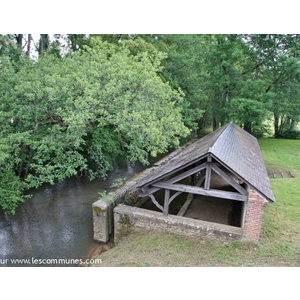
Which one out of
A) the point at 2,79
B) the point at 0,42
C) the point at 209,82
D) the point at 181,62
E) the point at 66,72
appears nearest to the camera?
the point at 2,79

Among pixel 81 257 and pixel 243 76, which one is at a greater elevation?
pixel 243 76

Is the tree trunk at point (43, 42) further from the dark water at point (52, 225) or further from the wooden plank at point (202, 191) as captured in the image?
the wooden plank at point (202, 191)

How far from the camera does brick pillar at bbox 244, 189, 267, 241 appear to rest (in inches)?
255

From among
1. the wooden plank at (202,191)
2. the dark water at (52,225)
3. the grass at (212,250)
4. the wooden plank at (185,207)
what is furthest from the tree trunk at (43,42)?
the grass at (212,250)

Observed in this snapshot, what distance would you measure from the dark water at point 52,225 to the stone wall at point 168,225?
1.55 metres

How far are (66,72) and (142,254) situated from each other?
298 inches

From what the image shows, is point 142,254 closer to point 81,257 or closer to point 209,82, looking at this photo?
point 81,257

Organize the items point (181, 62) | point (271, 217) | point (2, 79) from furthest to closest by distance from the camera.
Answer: point (181, 62)
point (2, 79)
point (271, 217)

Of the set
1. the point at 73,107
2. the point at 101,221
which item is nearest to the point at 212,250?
the point at 101,221

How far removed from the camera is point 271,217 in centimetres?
848

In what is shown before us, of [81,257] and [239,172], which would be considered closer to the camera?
[239,172]

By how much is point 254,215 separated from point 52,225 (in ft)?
25.0

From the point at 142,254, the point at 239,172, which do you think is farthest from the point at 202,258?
the point at 239,172

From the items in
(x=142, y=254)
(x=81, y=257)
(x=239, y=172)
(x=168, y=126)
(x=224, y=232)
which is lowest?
(x=81, y=257)
